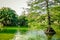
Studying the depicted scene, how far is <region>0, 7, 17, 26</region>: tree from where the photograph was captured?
294 inches

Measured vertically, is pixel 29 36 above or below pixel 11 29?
below

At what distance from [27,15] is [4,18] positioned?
2.75ft

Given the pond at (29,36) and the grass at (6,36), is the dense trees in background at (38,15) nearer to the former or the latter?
the pond at (29,36)

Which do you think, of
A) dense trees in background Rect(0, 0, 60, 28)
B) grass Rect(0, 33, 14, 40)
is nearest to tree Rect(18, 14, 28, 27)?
dense trees in background Rect(0, 0, 60, 28)

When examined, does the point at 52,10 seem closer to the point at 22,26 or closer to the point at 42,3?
the point at 42,3

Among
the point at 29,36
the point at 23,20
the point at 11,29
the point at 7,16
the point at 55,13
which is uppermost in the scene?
the point at 55,13

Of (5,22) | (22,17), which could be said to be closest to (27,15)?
(22,17)

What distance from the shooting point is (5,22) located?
7477 millimetres

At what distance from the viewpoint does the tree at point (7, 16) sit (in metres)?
7.47

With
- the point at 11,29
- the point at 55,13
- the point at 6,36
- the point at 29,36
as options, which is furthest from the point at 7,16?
the point at 55,13

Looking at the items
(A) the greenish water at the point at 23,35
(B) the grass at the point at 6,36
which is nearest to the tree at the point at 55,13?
(A) the greenish water at the point at 23,35

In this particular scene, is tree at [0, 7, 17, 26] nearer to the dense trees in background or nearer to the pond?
the dense trees in background

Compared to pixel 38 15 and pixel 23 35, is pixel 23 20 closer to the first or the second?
pixel 38 15

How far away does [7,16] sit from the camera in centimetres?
750
